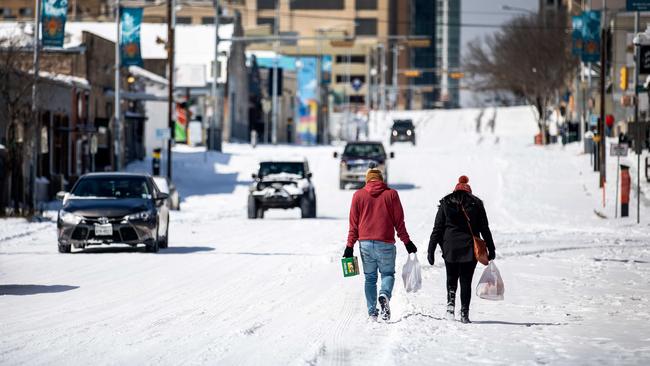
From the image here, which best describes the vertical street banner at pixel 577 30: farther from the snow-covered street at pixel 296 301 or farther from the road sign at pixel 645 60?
the snow-covered street at pixel 296 301

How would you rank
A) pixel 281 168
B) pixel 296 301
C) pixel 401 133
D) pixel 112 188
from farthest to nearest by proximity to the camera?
pixel 401 133 < pixel 281 168 < pixel 112 188 < pixel 296 301

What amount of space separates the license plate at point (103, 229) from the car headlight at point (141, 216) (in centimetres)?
39

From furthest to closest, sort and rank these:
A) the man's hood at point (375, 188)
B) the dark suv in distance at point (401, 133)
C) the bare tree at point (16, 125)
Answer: the dark suv in distance at point (401, 133), the bare tree at point (16, 125), the man's hood at point (375, 188)

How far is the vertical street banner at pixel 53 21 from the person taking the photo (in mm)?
42469

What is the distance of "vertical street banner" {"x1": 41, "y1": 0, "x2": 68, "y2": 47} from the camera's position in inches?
1672

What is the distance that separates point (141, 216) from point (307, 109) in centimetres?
11560

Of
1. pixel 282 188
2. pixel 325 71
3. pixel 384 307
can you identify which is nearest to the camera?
pixel 384 307

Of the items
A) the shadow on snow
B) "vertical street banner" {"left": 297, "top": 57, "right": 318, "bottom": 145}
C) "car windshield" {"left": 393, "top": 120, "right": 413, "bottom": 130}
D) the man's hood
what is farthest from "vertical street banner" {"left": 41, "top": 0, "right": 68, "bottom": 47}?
"vertical street banner" {"left": 297, "top": 57, "right": 318, "bottom": 145}

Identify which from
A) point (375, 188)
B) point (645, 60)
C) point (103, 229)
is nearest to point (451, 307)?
point (375, 188)

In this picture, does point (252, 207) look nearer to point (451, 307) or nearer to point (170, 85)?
point (170, 85)

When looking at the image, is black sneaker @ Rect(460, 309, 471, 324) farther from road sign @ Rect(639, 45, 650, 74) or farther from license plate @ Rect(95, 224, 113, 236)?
road sign @ Rect(639, 45, 650, 74)

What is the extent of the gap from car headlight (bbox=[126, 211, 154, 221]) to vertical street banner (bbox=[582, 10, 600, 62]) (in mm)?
46003

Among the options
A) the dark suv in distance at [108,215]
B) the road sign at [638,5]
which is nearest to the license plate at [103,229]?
the dark suv in distance at [108,215]

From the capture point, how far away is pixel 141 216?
26938mm
